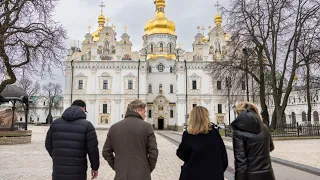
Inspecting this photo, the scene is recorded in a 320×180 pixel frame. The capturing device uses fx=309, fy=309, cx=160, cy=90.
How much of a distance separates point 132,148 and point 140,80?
150 feet

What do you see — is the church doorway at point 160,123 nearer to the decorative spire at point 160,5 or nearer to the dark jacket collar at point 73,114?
the decorative spire at point 160,5

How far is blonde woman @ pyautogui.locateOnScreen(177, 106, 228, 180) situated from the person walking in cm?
49

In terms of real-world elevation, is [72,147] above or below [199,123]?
below

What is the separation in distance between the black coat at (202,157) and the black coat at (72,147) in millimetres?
1421

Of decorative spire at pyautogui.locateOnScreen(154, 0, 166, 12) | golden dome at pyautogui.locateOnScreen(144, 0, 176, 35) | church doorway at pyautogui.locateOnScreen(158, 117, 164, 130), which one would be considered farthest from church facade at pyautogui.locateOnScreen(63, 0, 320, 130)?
decorative spire at pyautogui.locateOnScreen(154, 0, 166, 12)

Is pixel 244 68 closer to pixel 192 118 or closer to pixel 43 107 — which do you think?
pixel 192 118

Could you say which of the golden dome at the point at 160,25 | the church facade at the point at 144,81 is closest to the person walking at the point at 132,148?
the church facade at the point at 144,81

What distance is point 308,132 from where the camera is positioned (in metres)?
24.4

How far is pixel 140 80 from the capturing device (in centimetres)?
4994

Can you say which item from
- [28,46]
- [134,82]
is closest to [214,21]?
[134,82]

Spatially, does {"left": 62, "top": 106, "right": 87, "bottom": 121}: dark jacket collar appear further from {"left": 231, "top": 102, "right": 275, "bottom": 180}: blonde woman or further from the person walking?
{"left": 231, "top": 102, "right": 275, "bottom": 180}: blonde woman

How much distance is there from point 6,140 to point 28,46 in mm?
6247

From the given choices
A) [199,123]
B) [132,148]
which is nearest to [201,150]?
[199,123]

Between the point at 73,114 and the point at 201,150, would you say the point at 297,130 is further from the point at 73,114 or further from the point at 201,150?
the point at 73,114
